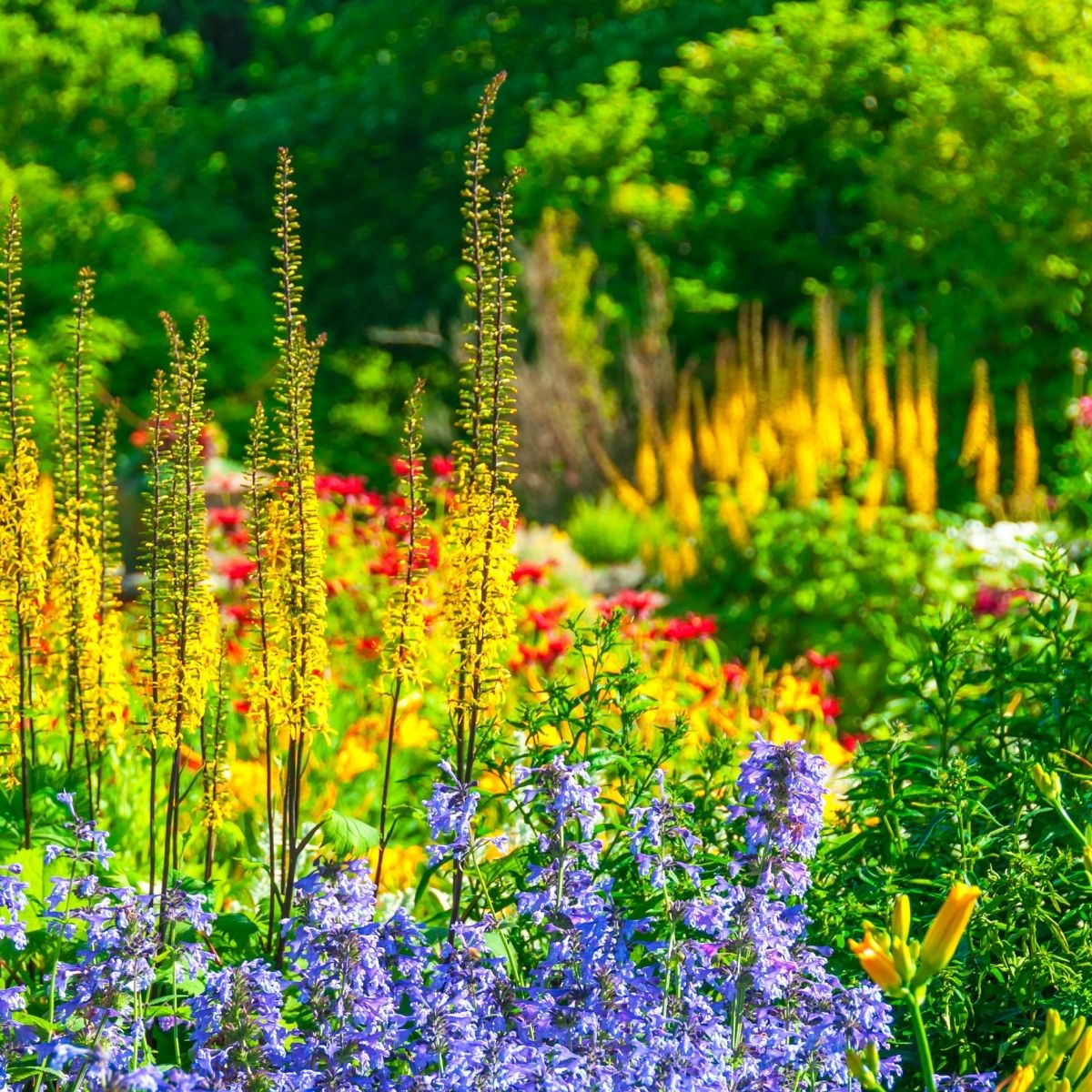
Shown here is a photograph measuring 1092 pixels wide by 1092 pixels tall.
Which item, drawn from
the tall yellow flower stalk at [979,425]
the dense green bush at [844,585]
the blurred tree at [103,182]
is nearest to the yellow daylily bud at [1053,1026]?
the dense green bush at [844,585]

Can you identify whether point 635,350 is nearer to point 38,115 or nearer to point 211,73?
point 38,115

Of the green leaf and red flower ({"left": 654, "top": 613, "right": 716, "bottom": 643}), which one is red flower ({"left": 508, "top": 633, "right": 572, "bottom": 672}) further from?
the green leaf

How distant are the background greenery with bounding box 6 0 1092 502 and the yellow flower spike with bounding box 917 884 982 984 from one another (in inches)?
392

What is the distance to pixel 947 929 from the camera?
2.14 meters

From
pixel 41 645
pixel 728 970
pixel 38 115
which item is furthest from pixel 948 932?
pixel 38 115

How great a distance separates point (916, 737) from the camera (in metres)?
5.19

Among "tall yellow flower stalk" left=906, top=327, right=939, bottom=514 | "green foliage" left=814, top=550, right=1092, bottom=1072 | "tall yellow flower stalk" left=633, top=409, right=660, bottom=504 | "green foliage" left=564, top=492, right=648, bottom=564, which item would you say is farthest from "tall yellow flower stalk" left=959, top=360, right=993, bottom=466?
"green foliage" left=814, top=550, right=1092, bottom=1072

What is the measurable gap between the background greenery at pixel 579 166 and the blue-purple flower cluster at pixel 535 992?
30.6ft

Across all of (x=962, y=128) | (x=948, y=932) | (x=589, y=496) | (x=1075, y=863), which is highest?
(x=962, y=128)

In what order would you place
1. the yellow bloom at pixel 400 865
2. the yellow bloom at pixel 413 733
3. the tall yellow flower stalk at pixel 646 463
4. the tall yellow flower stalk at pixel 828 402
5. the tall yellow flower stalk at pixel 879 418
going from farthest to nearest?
the tall yellow flower stalk at pixel 646 463 → the tall yellow flower stalk at pixel 828 402 → the tall yellow flower stalk at pixel 879 418 → the yellow bloom at pixel 413 733 → the yellow bloom at pixel 400 865

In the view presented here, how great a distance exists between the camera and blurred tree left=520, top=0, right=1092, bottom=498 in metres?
12.1

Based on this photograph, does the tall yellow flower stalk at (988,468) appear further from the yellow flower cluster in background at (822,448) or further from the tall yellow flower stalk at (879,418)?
the tall yellow flower stalk at (879,418)

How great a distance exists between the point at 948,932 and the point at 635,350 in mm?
11372

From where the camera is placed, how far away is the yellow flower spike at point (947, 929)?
212 centimetres
